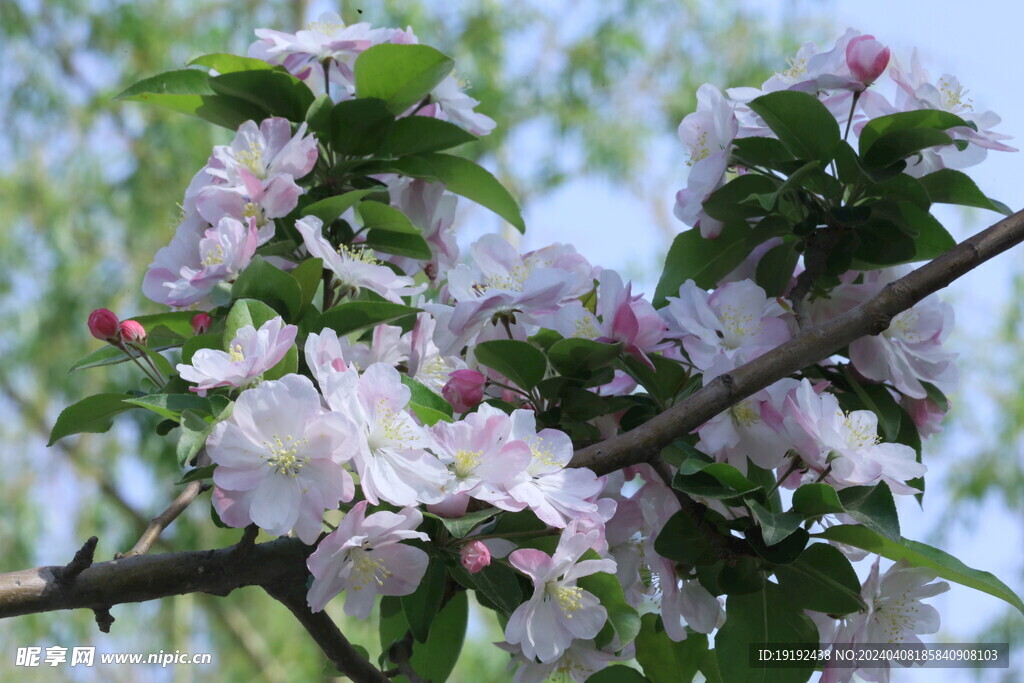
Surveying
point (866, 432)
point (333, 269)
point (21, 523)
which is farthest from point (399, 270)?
point (21, 523)

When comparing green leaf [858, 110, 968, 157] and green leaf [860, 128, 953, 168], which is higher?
green leaf [858, 110, 968, 157]

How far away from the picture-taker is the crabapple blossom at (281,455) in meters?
0.73

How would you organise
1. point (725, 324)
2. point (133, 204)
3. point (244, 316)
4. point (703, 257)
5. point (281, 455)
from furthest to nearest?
point (133, 204)
point (703, 257)
point (725, 324)
point (244, 316)
point (281, 455)

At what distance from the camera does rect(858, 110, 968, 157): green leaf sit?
3.18 feet

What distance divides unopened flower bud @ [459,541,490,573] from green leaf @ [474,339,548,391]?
0.55 feet

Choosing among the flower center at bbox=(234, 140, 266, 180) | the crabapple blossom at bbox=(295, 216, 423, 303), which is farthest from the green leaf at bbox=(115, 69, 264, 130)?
the crabapple blossom at bbox=(295, 216, 423, 303)

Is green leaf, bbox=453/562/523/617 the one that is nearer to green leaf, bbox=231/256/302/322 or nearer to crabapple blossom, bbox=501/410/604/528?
crabapple blossom, bbox=501/410/604/528

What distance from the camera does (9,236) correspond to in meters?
4.45

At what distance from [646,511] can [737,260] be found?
0.95 ft

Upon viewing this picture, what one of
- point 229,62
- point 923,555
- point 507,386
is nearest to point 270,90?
point 229,62

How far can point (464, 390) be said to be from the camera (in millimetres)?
878

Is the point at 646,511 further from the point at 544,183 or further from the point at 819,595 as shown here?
the point at 544,183

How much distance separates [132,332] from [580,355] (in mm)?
372

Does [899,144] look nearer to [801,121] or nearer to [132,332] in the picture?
[801,121]
